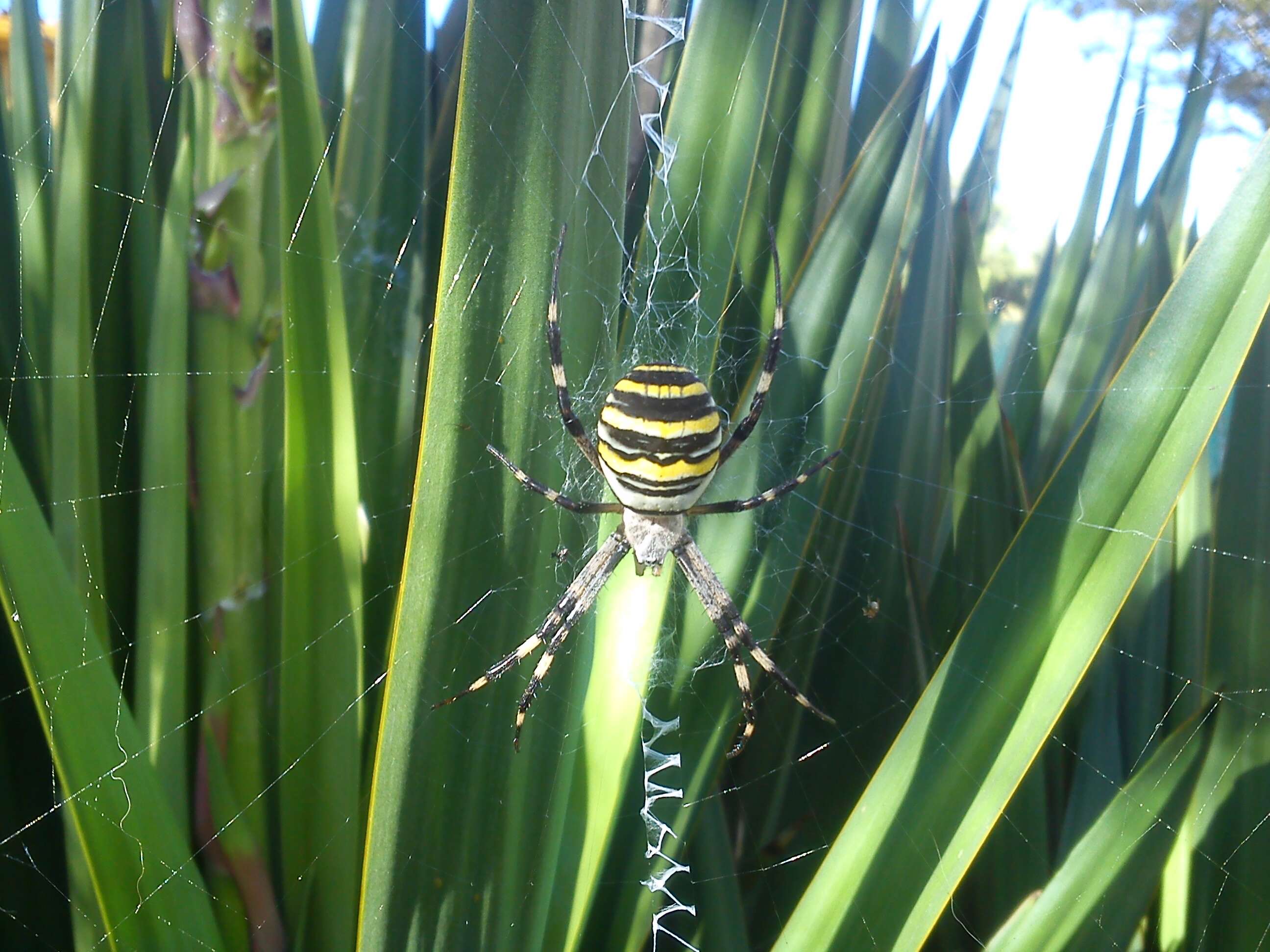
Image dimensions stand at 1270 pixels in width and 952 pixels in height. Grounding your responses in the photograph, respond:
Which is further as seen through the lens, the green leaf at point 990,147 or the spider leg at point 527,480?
the green leaf at point 990,147

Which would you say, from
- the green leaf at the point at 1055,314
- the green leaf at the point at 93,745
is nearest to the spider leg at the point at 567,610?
the green leaf at the point at 93,745

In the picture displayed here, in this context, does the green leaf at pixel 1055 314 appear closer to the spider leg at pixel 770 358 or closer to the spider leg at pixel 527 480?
the spider leg at pixel 770 358

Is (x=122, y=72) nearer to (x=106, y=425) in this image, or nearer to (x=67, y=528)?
(x=106, y=425)

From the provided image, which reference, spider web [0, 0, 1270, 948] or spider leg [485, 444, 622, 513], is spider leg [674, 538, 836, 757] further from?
spider leg [485, 444, 622, 513]

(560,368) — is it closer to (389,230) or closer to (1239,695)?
(389,230)

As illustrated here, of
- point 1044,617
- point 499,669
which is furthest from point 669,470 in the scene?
point 1044,617

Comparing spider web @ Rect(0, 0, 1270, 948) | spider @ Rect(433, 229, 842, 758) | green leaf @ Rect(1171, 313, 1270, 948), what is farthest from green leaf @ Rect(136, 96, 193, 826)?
green leaf @ Rect(1171, 313, 1270, 948)
